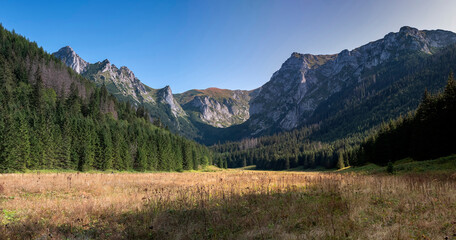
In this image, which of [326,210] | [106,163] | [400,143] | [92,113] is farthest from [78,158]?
[400,143]

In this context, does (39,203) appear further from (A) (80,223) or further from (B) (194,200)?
(B) (194,200)

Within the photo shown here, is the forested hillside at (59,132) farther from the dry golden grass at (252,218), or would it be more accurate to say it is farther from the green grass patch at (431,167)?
the green grass patch at (431,167)

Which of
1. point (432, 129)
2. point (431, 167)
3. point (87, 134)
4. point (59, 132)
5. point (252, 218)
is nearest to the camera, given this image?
point (252, 218)

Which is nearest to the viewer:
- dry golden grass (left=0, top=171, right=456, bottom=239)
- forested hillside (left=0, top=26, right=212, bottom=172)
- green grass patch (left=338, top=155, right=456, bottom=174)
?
dry golden grass (left=0, top=171, right=456, bottom=239)

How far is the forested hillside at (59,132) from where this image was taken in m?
42.8

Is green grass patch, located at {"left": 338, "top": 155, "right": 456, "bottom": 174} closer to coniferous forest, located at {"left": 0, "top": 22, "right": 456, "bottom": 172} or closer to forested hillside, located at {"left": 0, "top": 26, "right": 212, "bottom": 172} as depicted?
coniferous forest, located at {"left": 0, "top": 22, "right": 456, "bottom": 172}

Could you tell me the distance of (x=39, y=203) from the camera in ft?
31.7

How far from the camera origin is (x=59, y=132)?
50812mm

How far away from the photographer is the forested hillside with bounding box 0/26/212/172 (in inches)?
1686

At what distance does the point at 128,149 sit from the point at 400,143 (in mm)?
76766

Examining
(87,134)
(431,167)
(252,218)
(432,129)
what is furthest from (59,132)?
(432,129)

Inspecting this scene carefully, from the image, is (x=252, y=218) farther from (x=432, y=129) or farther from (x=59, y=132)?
(x=59, y=132)

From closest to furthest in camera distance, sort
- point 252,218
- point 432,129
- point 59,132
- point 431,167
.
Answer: point 252,218 < point 431,167 < point 432,129 < point 59,132

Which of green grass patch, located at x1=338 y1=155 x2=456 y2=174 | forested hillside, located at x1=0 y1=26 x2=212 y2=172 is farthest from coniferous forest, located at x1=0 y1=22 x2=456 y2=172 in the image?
green grass patch, located at x1=338 y1=155 x2=456 y2=174
